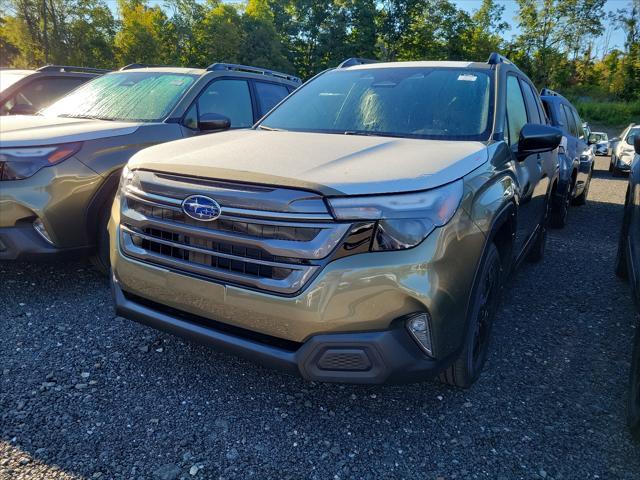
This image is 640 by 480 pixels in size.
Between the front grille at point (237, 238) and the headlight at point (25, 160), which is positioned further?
the headlight at point (25, 160)

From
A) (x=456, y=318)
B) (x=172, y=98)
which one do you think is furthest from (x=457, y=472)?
(x=172, y=98)

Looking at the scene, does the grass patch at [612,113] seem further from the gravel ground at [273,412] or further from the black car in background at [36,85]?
the gravel ground at [273,412]

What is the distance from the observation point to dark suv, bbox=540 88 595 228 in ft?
20.0

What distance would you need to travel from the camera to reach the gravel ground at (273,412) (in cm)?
208

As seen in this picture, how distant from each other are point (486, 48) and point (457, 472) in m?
51.8

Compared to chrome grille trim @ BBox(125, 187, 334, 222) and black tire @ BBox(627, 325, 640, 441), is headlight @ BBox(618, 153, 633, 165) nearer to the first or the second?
black tire @ BBox(627, 325, 640, 441)

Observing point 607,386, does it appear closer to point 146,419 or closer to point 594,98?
point 146,419

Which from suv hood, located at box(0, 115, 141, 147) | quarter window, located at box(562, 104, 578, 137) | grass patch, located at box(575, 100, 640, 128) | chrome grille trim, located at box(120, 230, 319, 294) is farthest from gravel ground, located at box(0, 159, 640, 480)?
grass patch, located at box(575, 100, 640, 128)

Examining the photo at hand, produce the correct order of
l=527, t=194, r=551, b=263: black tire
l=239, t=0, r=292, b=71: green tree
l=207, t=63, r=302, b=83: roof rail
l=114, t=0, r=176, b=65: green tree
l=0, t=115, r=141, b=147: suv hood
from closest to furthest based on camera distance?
1. l=0, t=115, r=141, b=147: suv hood
2. l=527, t=194, r=551, b=263: black tire
3. l=207, t=63, r=302, b=83: roof rail
4. l=114, t=0, r=176, b=65: green tree
5. l=239, t=0, r=292, b=71: green tree

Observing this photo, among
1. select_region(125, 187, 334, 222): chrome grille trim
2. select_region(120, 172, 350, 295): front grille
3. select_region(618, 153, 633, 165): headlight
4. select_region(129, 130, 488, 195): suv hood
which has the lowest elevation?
select_region(618, 153, 633, 165): headlight

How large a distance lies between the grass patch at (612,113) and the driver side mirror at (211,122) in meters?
41.6

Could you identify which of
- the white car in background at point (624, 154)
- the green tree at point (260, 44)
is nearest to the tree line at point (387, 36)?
the green tree at point (260, 44)

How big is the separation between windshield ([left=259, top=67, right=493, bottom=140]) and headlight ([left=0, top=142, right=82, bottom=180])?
1.45 m

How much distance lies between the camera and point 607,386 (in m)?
2.79
